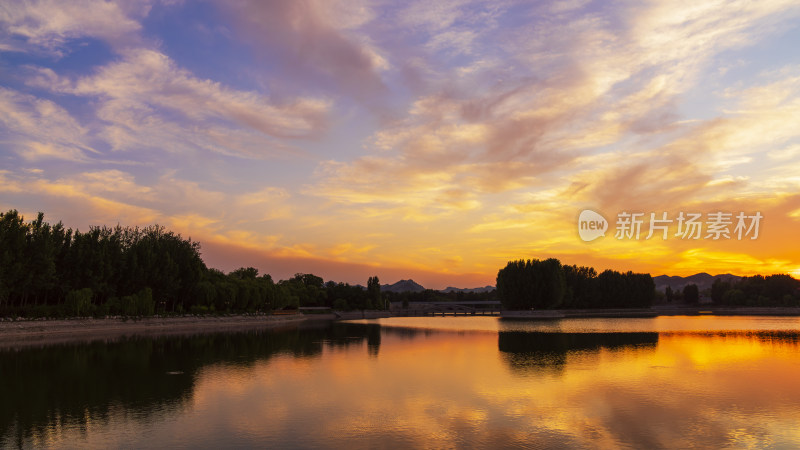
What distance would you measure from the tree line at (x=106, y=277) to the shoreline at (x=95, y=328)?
2.72 meters

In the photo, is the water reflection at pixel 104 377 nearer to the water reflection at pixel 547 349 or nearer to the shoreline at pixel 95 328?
the shoreline at pixel 95 328

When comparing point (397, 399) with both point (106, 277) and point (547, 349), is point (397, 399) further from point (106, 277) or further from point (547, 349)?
point (106, 277)

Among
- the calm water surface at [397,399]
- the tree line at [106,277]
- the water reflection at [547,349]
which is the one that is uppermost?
the tree line at [106,277]

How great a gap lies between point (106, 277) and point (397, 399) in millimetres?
72483

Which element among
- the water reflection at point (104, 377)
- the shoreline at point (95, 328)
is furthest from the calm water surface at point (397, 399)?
the shoreline at point (95, 328)

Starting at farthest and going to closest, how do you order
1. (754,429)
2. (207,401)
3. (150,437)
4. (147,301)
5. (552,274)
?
(552,274) < (147,301) < (207,401) < (754,429) < (150,437)

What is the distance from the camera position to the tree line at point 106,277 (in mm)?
69000

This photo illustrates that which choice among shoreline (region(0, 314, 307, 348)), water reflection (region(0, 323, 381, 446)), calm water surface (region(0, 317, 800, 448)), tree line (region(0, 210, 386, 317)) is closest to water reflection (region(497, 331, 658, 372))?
calm water surface (region(0, 317, 800, 448))

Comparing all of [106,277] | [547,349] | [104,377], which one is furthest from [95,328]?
[547,349]

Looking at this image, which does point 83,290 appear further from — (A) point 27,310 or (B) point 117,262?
(B) point 117,262

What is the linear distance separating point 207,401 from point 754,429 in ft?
79.6

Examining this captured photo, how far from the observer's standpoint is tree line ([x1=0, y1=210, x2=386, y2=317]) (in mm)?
69000

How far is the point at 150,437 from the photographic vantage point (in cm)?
2012

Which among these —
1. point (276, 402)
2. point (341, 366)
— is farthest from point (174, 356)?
point (276, 402)
